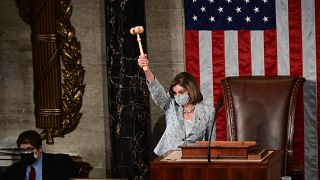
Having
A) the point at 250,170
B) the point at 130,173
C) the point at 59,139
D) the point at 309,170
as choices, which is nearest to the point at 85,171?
the point at 130,173

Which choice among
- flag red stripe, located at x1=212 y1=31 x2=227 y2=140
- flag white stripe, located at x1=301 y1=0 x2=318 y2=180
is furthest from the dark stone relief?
flag white stripe, located at x1=301 y1=0 x2=318 y2=180

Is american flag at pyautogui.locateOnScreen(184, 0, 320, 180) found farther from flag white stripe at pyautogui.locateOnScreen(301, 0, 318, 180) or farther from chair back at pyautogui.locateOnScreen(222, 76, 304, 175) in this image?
chair back at pyautogui.locateOnScreen(222, 76, 304, 175)

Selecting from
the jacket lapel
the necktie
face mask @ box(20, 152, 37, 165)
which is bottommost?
the necktie

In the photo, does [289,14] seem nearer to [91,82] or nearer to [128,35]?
[128,35]

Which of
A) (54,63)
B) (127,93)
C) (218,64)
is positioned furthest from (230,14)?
(54,63)

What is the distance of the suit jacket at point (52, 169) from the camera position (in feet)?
22.5

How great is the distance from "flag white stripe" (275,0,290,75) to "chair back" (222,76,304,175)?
0.54 metres

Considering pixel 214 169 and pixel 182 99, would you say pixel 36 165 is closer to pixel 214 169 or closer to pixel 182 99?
pixel 182 99

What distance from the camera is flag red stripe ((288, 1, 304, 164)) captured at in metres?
8.27

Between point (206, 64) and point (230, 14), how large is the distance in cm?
60

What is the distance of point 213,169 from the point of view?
213 inches

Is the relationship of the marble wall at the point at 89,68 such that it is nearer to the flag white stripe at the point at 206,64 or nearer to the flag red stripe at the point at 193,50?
the flag red stripe at the point at 193,50

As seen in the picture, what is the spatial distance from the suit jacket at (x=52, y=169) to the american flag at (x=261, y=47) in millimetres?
2123

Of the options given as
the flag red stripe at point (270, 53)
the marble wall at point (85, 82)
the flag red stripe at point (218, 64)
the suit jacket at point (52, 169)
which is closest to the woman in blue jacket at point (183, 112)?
the suit jacket at point (52, 169)
